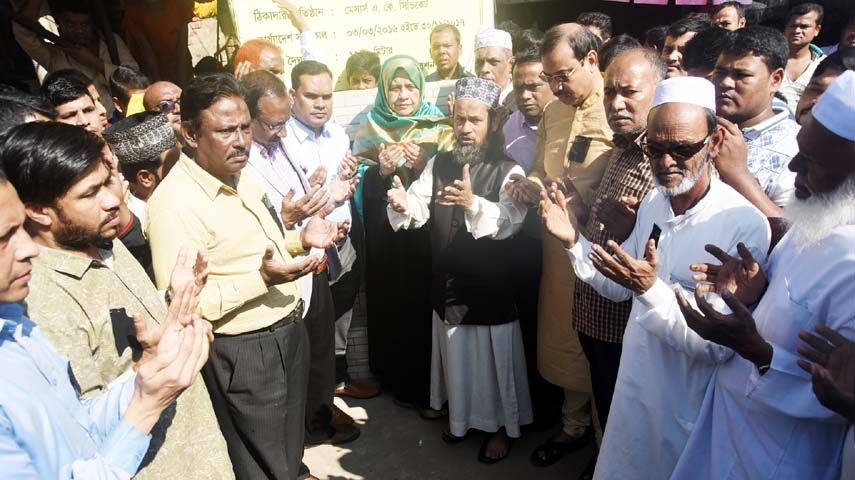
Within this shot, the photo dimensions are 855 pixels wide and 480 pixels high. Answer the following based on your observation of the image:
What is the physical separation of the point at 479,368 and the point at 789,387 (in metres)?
2.10

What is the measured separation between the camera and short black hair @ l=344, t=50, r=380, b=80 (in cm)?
494

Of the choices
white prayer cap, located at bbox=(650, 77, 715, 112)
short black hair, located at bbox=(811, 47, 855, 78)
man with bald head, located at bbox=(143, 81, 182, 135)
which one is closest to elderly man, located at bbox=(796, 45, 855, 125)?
short black hair, located at bbox=(811, 47, 855, 78)

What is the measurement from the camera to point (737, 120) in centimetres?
281

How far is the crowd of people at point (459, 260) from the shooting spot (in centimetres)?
167

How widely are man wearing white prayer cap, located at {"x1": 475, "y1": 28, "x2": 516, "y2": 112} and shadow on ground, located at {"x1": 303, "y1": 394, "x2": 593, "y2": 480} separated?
262cm

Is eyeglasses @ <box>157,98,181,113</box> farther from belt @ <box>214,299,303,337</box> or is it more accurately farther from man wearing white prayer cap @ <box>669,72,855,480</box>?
man wearing white prayer cap @ <box>669,72,855,480</box>

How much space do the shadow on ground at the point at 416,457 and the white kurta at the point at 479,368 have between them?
0.18 metres

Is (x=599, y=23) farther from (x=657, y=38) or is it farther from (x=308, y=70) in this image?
(x=308, y=70)

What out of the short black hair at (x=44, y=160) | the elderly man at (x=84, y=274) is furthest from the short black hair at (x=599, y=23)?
the short black hair at (x=44, y=160)

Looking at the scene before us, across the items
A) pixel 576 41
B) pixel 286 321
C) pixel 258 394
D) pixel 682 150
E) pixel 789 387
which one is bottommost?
pixel 258 394

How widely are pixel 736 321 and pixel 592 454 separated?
7.14ft

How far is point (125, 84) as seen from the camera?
4.69 metres

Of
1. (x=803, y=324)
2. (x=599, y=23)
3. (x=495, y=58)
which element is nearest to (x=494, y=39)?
(x=495, y=58)

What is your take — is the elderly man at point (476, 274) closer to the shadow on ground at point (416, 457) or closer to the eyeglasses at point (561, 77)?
the shadow on ground at point (416, 457)
